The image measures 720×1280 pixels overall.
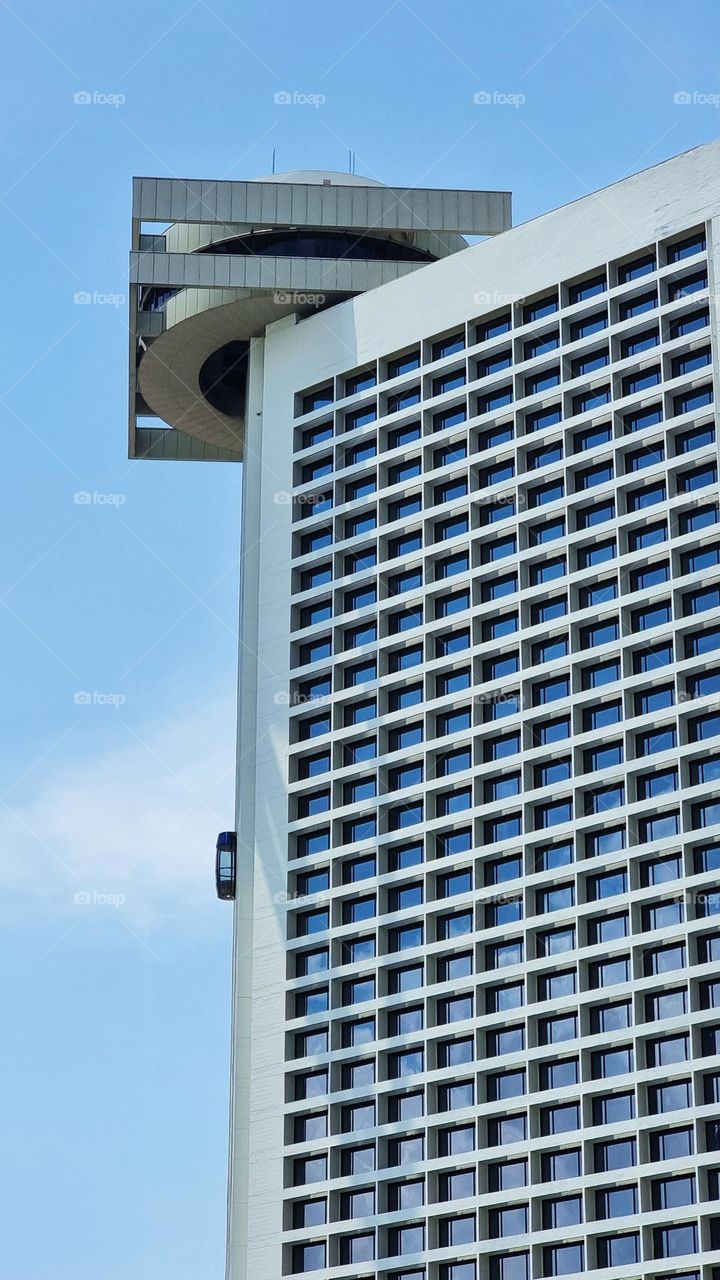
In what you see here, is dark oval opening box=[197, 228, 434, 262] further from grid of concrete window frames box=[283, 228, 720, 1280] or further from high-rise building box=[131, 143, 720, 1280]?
grid of concrete window frames box=[283, 228, 720, 1280]

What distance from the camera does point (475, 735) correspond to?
57.7 metres

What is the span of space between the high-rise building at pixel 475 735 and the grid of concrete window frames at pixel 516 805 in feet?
0.31

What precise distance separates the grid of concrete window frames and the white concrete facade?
9 cm

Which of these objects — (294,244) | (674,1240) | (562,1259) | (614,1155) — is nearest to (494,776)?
(614,1155)

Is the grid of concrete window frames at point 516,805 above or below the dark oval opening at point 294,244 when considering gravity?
below

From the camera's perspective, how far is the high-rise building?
5184cm

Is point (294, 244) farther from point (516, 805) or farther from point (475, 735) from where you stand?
point (516, 805)

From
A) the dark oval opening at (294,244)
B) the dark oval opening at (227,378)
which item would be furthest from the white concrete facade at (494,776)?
the dark oval opening at (227,378)

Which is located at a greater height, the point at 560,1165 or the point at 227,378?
the point at 227,378

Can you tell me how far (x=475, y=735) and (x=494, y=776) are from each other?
131 cm

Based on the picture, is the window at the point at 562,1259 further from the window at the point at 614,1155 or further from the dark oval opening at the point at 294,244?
the dark oval opening at the point at 294,244

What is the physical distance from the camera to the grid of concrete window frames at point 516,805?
2020 inches

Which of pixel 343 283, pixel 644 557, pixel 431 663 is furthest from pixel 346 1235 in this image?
pixel 343 283

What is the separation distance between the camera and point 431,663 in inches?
2350
